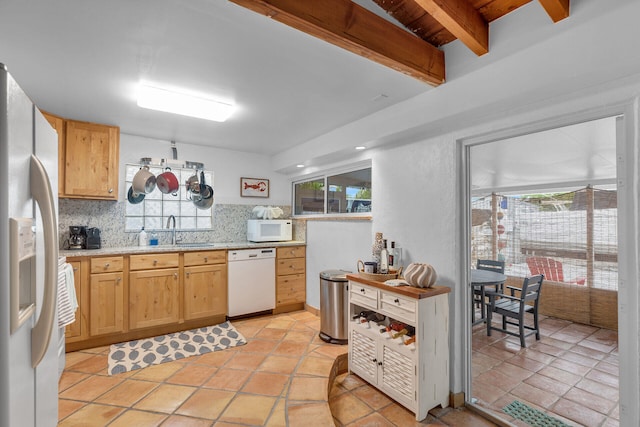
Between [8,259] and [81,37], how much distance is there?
1.51 meters

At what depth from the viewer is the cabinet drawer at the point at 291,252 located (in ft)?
13.9

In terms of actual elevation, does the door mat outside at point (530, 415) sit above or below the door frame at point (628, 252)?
below

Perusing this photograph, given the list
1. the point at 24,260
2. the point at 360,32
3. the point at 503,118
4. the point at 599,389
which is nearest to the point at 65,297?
A: the point at 24,260

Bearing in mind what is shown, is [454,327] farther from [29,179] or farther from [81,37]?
[81,37]

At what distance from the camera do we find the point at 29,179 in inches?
38.5

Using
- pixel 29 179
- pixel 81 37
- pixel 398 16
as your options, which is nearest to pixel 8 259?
pixel 29 179

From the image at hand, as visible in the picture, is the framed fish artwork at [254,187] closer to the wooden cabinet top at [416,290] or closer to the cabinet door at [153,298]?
the cabinet door at [153,298]

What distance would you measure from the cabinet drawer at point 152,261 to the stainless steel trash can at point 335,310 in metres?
1.75

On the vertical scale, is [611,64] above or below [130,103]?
below

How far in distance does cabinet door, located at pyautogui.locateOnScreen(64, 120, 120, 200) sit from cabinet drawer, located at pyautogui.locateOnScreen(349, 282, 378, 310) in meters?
2.78

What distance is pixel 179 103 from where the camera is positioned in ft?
8.21

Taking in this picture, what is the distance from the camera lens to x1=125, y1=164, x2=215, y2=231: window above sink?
3797mm

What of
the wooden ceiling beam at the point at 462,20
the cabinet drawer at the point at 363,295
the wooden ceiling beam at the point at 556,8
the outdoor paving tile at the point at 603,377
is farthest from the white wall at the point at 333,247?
the wooden ceiling beam at the point at 556,8

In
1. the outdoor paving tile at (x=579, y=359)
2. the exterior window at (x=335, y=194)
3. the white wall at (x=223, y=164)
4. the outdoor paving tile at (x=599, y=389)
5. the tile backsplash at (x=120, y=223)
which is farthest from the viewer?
the white wall at (x=223, y=164)
